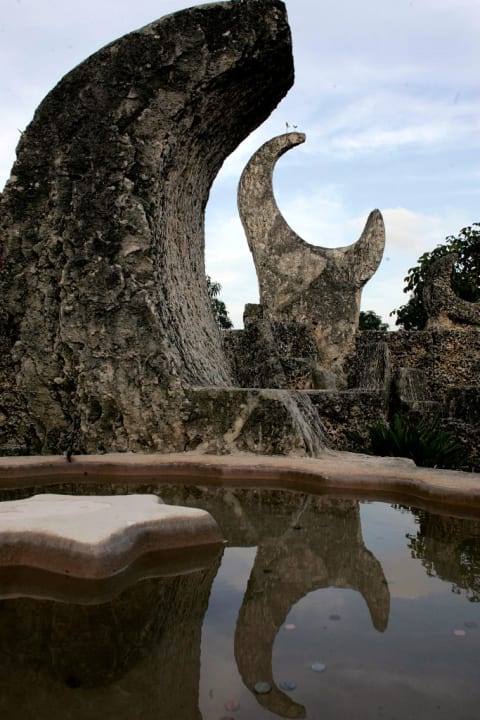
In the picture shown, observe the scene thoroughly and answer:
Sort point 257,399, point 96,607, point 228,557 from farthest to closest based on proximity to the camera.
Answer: point 257,399, point 228,557, point 96,607

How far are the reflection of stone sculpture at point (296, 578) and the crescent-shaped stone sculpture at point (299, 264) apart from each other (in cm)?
794

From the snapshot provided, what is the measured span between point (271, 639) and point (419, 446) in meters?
3.41

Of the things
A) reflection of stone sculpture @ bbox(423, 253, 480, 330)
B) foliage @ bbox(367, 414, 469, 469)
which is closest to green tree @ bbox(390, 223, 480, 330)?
reflection of stone sculpture @ bbox(423, 253, 480, 330)

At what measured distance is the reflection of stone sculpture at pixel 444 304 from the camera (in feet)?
36.1

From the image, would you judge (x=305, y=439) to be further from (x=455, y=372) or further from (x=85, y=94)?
(x=455, y=372)

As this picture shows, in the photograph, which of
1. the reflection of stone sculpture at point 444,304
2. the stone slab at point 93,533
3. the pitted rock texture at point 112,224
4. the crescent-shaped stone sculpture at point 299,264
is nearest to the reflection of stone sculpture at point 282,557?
the stone slab at point 93,533

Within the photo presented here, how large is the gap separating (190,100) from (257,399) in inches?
80.5

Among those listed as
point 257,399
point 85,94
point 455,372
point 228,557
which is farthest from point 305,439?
point 455,372

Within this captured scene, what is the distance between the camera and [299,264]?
35.3 ft

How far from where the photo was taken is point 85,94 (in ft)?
14.3

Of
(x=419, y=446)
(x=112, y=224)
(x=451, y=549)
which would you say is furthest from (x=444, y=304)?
(x=451, y=549)

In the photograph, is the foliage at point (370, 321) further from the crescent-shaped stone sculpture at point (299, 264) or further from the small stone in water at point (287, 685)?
the small stone in water at point (287, 685)

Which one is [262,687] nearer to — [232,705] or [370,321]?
[232,705]

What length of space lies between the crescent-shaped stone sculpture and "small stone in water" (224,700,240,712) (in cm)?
926
